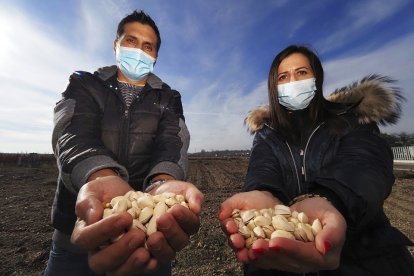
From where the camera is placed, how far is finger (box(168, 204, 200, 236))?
138cm

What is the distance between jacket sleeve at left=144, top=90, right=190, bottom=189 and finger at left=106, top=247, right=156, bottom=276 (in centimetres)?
71

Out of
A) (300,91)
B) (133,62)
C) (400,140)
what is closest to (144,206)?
(133,62)

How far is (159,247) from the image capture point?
1309 mm

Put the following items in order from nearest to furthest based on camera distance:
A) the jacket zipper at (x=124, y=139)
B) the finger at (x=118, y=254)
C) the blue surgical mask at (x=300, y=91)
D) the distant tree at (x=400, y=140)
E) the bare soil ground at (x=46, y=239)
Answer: the finger at (x=118, y=254)
the jacket zipper at (x=124, y=139)
the blue surgical mask at (x=300, y=91)
the bare soil ground at (x=46, y=239)
the distant tree at (x=400, y=140)

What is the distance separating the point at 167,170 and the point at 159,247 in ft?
2.31

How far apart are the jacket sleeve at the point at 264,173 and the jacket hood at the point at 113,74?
3.36 ft

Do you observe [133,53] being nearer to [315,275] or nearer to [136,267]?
[136,267]

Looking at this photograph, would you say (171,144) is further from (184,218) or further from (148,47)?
(148,47)

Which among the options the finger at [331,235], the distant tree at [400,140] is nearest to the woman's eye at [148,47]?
the finger at [331,235]

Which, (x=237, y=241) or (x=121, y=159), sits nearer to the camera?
(x=237, y=241)

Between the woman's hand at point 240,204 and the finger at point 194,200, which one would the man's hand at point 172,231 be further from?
the woman's hand at point 240,204

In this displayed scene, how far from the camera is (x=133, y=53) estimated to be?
2.46 meters

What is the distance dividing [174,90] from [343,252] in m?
1.78

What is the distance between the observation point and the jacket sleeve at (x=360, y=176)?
1.71 m
